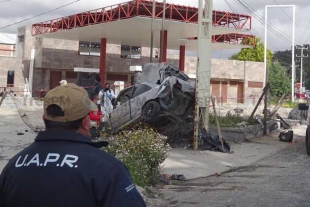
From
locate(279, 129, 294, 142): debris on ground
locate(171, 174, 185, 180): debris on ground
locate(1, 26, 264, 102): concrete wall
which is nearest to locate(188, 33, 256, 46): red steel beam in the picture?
locate(1, 26, 264, 102): concrete wall

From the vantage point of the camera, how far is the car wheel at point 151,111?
13680 mm

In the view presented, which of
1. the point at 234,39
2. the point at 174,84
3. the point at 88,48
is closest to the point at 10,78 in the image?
the point at 88,48

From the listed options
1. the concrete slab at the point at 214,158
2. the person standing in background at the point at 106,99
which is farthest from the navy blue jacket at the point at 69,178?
the person standing in background at the point at 106,99

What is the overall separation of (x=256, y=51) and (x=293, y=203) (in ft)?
191

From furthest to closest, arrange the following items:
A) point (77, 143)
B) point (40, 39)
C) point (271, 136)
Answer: point (40, 39), point (271, 136), point (77, 143)

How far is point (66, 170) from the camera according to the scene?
2039 millimetres

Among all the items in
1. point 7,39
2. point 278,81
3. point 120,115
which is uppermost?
point 7,39

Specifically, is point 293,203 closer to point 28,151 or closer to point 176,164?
point 176,164

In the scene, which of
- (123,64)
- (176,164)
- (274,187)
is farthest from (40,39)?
(274,187)

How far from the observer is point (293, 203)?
24.2 feet

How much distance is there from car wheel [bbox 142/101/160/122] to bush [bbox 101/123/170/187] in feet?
14.5

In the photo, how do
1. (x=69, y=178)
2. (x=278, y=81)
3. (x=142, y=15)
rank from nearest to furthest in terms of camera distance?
(x=69, y=178)
(x=142, y=15)
(x=278, y=81)

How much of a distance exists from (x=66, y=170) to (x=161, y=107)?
38.8 feet

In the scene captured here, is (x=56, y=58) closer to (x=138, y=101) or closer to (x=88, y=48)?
(x=88, y=48)
